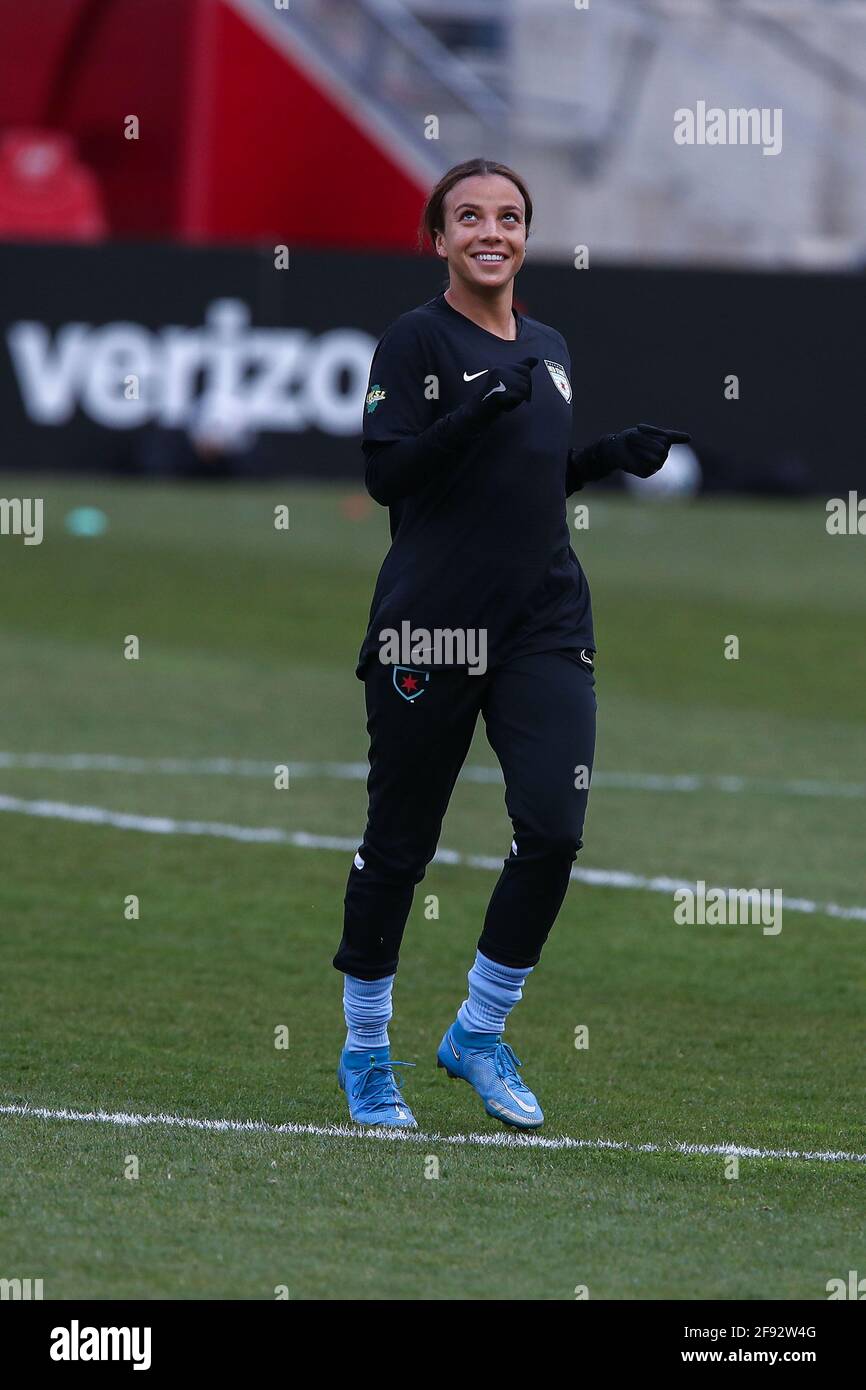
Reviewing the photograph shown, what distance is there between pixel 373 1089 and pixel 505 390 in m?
1.69

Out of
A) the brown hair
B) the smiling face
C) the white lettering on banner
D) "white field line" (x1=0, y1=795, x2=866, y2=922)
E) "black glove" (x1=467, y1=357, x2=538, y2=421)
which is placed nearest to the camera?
"black glove" (x1=467, y1=357, x2=538, y2=421)

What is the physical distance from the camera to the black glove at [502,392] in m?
5.14

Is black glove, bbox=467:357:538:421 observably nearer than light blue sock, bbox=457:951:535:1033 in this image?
Yes

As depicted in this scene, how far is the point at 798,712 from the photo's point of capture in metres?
13.9

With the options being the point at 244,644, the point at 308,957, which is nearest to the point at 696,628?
the point at 244,644

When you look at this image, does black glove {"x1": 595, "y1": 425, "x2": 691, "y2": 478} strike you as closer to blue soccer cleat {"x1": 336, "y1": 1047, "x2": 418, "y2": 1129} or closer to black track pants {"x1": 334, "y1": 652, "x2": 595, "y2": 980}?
black track pants {"x1": 334, "y1": 652, "x2": 595, "y2": 980}

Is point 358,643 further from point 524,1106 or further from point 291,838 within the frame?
point 524,1106

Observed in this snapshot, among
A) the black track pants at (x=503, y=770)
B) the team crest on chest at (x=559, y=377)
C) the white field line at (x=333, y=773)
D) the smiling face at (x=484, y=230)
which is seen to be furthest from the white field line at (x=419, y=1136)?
the white field line at (x=333, y=773)

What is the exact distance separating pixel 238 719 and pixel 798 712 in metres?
3.36

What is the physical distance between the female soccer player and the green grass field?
21.2 inches

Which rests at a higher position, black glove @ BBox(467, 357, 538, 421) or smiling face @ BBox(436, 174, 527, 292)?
smiling face @ BBox(436, 174, 527, 292)

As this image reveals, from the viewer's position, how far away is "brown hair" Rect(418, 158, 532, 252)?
5.59 m

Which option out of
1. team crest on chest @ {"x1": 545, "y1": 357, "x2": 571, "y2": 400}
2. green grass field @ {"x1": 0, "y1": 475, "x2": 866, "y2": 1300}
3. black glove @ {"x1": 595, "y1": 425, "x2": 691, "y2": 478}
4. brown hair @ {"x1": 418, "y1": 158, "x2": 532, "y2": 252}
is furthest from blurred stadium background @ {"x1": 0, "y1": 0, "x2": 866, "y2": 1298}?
brown hair @ {"x1": 418, "y1": 158, "x2": 532, "y2": 252}

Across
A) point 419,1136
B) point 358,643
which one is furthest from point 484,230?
point 358,643
